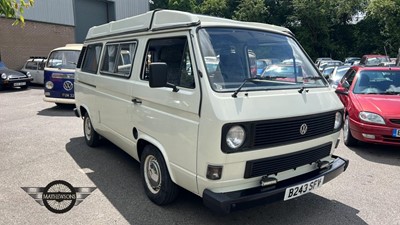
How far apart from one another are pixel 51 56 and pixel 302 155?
9858 millimetres

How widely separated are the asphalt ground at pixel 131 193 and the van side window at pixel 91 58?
1.54 meters

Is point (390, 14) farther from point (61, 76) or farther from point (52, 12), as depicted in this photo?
point (61, 76)

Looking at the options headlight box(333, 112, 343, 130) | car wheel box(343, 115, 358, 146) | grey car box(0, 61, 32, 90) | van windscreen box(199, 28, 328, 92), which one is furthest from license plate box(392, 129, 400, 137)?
grey car box(0, 61, 32, 90)

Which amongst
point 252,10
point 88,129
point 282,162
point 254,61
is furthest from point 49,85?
point 252,10

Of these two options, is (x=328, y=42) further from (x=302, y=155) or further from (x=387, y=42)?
(x=302, y=155)

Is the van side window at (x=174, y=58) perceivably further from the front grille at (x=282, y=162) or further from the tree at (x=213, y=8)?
the tree at (x=213, y=8)

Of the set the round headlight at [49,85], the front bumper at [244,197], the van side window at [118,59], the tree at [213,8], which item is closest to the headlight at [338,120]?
the front bumper at [244,197]

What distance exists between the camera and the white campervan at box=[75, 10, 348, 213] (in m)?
3.03

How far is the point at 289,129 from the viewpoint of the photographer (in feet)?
10.8

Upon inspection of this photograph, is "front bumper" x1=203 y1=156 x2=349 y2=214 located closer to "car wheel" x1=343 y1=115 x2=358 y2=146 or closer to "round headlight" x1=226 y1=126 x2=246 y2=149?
"round headlight" x1=226 y1=126 x2=246 y2=149

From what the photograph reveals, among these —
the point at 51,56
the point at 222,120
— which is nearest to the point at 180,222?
the point at 222,120

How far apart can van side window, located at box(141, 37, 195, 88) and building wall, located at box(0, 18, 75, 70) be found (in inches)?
806

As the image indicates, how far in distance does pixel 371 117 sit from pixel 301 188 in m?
3.34

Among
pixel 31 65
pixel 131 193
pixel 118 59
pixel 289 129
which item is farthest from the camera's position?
pixel 31 65
